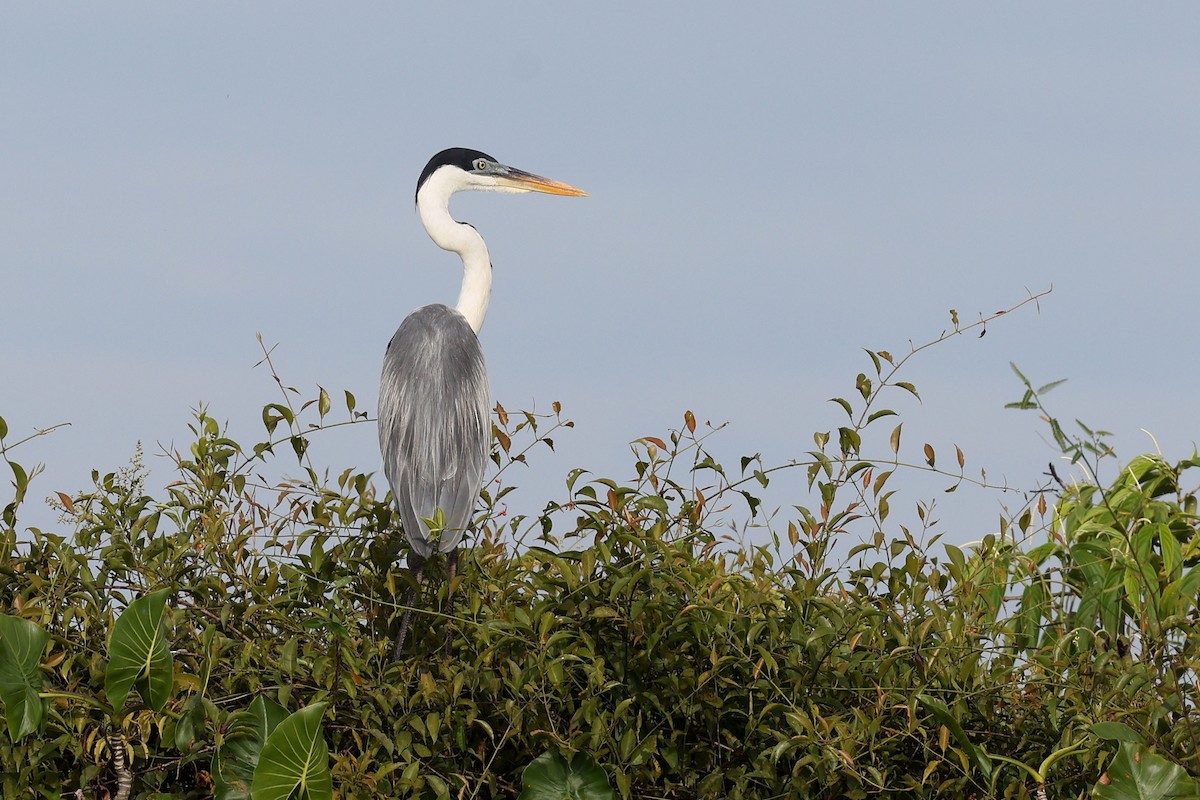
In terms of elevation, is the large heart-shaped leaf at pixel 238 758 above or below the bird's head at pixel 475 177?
below

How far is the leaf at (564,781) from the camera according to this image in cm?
319

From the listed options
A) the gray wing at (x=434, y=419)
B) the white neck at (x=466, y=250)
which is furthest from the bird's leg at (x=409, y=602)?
the white neck at (x=466, y=250)

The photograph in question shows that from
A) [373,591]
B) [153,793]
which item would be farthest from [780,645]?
[153,793]

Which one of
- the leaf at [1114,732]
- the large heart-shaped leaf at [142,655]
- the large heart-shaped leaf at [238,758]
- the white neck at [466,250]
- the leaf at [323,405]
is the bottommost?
the large heart-shaped leaf at [238,758]

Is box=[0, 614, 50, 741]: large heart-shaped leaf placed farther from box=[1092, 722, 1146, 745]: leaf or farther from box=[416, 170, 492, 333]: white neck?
box=[1092, 722, 1146, 745]: leaf

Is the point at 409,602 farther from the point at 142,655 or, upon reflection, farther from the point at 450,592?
the point at 142,655

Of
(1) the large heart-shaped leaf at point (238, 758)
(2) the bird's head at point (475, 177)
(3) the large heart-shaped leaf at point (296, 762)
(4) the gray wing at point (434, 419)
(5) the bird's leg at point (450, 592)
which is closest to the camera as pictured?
(3) the large heart-shaped leaf at point (296, 762)

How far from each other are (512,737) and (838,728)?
2.83 ft

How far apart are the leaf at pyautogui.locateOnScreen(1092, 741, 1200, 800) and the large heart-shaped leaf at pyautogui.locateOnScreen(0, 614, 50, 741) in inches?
107

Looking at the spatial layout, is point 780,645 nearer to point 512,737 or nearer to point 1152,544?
point 512,737

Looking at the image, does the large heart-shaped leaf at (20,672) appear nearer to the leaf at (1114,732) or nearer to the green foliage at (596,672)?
the green foliage at (596,672)

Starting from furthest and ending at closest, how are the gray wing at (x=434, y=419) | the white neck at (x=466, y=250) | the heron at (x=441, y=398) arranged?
the white neck at (x=466, y=250), the gray wing at (x=434, y=419), the heron at (x=441, y=398)

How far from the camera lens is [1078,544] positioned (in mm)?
4543

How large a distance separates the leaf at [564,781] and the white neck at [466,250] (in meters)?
2.33
